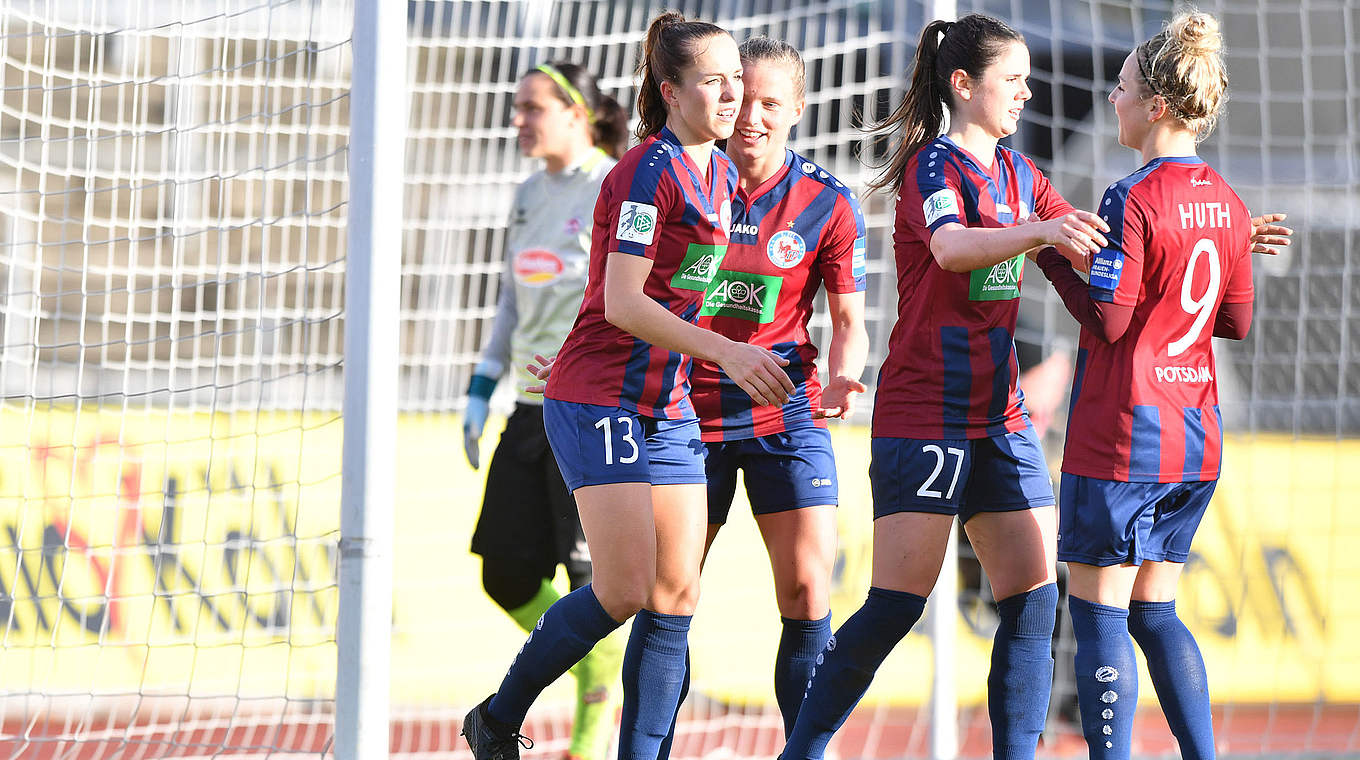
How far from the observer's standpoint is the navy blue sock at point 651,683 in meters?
2.89

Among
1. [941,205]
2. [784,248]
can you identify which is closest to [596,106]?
[784,248]

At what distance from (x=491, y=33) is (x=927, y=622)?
3736mm

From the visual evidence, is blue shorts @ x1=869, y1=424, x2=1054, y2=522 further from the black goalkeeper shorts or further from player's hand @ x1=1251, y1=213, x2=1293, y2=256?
the black goalkeeper shorts

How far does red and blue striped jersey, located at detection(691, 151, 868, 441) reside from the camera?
125 inches

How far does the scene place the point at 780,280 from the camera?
3211 mm

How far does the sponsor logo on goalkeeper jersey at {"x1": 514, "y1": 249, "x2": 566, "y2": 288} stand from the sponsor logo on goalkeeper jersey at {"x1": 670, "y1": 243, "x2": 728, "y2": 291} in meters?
1.18

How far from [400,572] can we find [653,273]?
3.29 meters

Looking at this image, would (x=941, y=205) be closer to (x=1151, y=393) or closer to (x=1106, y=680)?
(x=1151, y=393)

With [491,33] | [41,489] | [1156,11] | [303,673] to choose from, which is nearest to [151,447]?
[41,489]

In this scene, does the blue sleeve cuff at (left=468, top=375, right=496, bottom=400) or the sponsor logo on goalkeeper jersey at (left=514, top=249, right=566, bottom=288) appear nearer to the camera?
the sponsor logo on goalkeeper jersey at (left=514, top=249, right=566, bottom=288)

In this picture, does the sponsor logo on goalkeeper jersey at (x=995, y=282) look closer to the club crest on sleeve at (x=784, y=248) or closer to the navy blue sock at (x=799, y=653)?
the club crest on sleeve at (x=784, y=248)

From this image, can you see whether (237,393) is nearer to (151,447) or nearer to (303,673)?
(151,447)

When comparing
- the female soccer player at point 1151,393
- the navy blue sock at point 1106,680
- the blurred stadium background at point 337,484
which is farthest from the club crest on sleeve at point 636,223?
the blurred stadium background at point 337,484

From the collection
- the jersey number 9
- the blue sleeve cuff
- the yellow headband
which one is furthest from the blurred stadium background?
the jersey number 9
